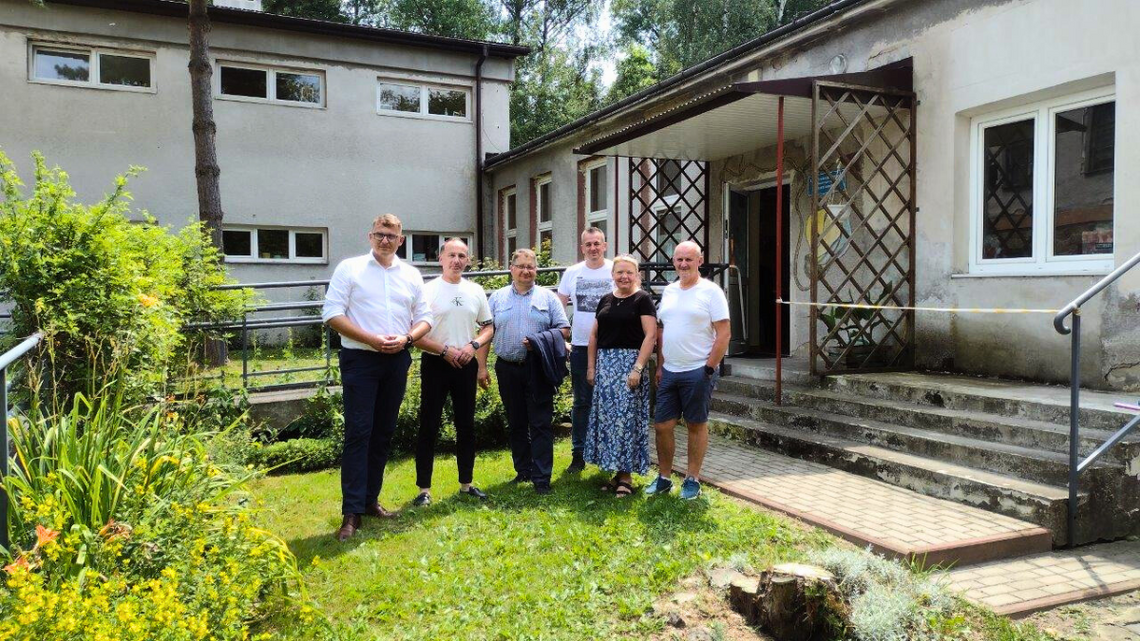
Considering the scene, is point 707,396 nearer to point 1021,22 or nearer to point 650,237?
point 1021,22

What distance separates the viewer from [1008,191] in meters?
6.97

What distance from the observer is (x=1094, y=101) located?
6262 mm

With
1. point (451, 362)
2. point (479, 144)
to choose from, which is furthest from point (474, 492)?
point (479, 144)

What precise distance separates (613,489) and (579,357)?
1085mm

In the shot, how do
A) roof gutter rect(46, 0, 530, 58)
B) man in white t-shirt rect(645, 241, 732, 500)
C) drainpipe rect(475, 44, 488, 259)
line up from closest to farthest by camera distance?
man in white t-shirt rect(645, 241, 732, 500)
roof gutter rect(46, 0, 530, 58)
drainpipe rect(475, 44, 488, 259)

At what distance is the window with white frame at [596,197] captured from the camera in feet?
43.4

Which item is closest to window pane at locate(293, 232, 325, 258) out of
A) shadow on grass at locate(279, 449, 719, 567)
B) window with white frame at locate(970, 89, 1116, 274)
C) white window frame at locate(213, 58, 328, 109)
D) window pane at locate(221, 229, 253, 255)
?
window pane at locate(221, 229, 253, 255)

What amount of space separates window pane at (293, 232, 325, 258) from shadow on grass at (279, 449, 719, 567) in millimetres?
10821

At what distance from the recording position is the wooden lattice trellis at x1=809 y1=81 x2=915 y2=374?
7188mm

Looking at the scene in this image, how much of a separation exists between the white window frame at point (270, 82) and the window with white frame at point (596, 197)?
5574mm

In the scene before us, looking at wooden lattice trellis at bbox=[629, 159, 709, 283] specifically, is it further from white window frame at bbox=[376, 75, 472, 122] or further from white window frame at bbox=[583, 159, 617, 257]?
white window frame at bbox=[376, 75, 472, 122]

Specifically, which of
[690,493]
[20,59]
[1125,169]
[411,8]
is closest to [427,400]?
[690,493]

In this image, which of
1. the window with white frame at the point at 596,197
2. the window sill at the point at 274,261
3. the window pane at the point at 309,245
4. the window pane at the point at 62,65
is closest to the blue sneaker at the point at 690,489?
the window with white frame at the point at 596,197

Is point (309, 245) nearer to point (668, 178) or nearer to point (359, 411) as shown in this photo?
point (668, 178)
